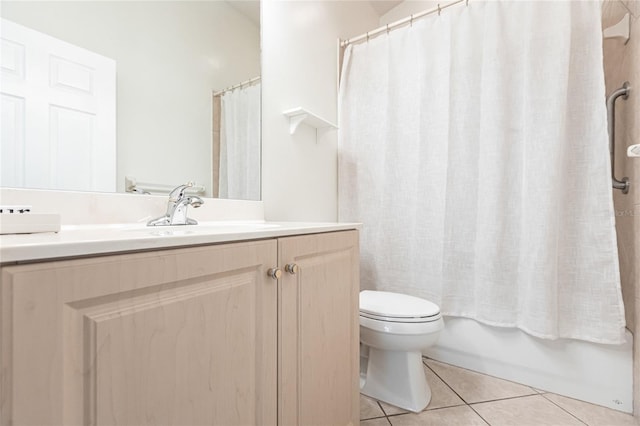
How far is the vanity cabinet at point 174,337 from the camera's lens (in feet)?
1.31

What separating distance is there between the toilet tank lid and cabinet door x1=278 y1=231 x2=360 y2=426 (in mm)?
270

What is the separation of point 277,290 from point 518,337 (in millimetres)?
1415

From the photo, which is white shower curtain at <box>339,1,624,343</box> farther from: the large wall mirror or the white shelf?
the large wall mirror

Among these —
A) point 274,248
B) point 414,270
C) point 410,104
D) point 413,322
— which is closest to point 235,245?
point 274,248

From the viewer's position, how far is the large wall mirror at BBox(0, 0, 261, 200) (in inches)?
31.2

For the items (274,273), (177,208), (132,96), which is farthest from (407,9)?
(274,273)

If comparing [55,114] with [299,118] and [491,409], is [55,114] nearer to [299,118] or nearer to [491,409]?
[299,118]

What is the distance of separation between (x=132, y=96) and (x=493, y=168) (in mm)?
Answer: 1606

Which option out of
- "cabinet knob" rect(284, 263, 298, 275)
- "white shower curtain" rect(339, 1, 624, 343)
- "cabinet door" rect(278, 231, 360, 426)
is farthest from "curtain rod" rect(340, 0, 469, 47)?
"cabinet knob" rect(284, 263, 298, 275)

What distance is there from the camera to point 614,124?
142cm

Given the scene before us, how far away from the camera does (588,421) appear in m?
1.25

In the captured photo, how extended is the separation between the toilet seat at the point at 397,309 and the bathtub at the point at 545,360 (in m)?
0.44

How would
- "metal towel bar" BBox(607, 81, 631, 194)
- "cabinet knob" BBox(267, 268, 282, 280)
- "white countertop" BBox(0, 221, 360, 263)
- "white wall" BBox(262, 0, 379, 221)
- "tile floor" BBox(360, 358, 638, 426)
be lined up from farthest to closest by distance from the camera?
"white wall" BBox(262, 0, 379, 221) < "metal towel bar" BBox(607, 81, 631, 194) < "tile floor" BBox(360, 358, 638, 426) < "cabinet knob" BBox(267, 268, 282, 280) < "white countertop" BBox(0, 221, 360, 263)

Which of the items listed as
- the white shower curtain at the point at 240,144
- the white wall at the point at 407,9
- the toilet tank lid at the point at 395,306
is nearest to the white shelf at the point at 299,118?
the white shower curtain at the point at 240,144
